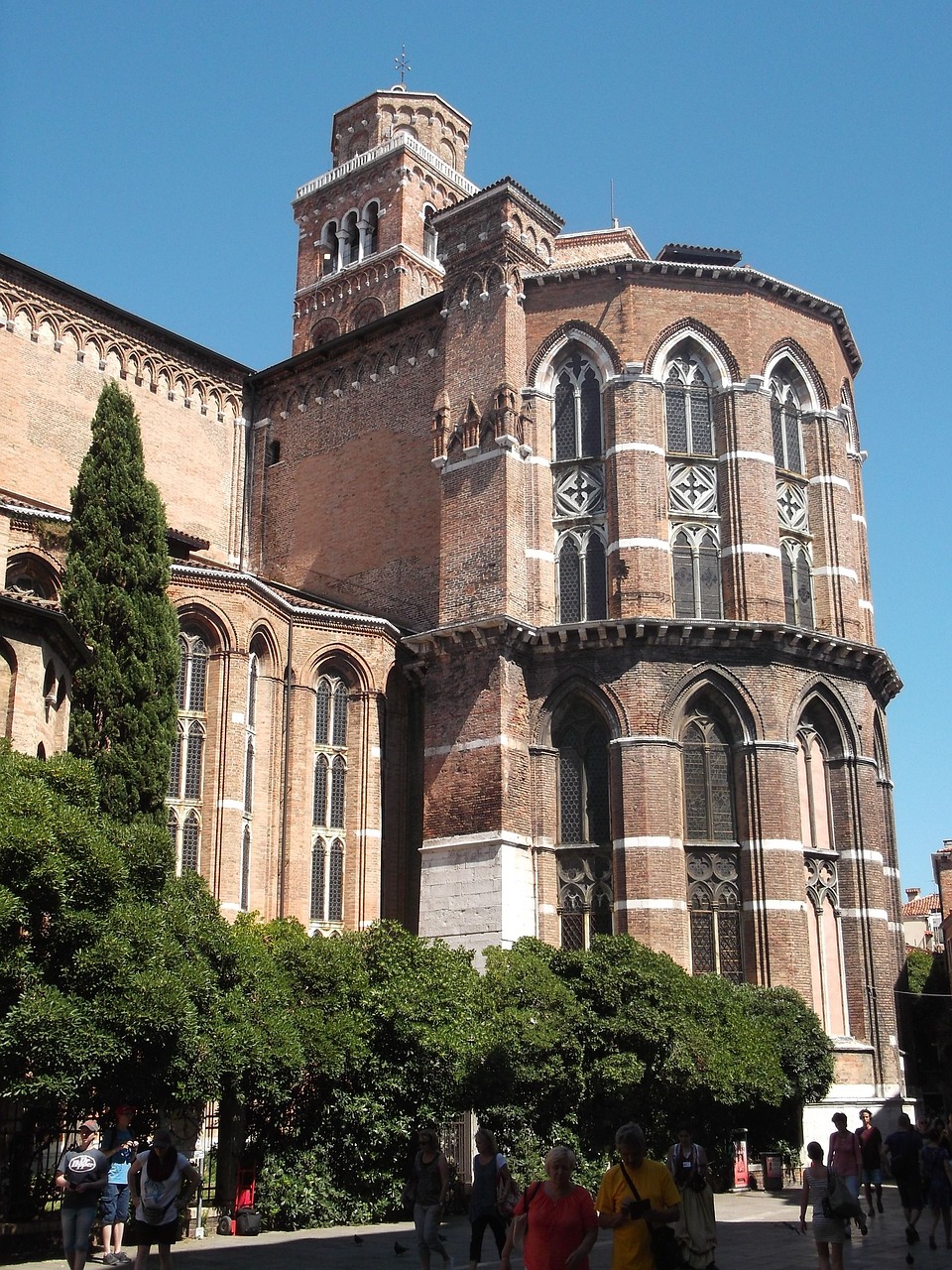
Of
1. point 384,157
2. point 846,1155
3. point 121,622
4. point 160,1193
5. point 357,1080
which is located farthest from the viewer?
point 384,157

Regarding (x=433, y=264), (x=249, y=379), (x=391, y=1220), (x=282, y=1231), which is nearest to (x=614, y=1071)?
(x=391, y=1220)

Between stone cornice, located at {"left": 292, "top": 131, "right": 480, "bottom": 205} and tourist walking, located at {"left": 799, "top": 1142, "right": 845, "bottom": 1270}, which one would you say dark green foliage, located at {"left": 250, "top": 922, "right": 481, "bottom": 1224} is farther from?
stone cornice, located at {"left": 292, "top": 131, "right": 480, "bottom": 205}

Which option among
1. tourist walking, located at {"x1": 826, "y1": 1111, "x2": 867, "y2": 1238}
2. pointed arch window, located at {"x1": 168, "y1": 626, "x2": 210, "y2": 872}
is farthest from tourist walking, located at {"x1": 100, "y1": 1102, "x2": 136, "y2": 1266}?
pointed arch window, located at {"x1": 168, "y1": 626, "x2": 210, "y2": 872}

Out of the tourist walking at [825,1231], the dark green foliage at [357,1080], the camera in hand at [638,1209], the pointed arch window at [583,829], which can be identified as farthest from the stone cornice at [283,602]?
the camera in hand at [638,1209]

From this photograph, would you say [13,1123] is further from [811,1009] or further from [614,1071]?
[811,1009]

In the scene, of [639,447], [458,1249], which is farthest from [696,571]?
[458,1249]

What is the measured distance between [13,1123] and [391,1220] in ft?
21.5

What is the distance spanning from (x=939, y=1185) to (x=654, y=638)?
13060 millimetres

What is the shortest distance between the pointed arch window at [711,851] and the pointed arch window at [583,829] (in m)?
1.66

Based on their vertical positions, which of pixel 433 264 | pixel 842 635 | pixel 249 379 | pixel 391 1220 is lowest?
pixel 391 1220

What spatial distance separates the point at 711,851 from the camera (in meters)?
28.1

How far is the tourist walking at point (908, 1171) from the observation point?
17.8 m

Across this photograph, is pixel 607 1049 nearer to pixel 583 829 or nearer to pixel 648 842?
pixel 648 842

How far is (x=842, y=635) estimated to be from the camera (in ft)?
101
